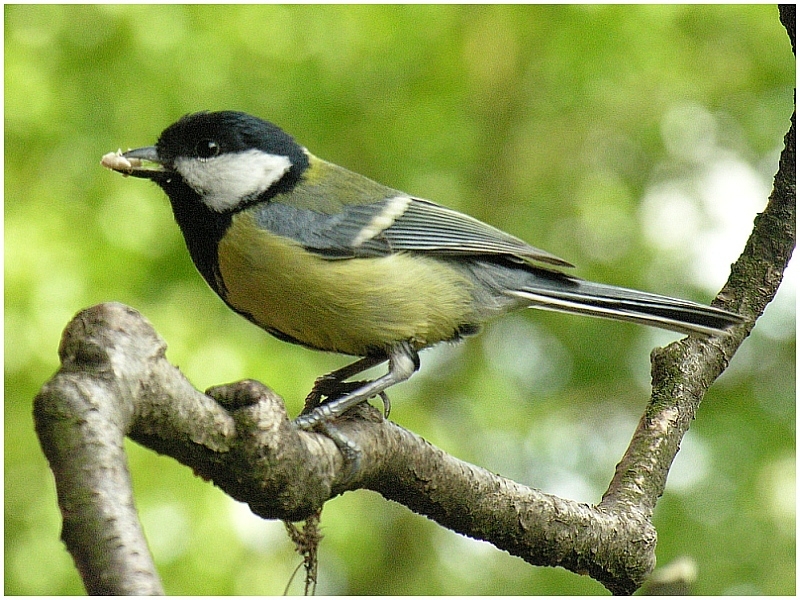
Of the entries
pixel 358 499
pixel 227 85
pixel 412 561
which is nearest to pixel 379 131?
pixel 227 85

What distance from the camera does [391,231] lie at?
7.62ft

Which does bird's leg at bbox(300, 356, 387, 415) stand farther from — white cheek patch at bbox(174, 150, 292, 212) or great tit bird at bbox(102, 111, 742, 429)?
white cheek patch at bbox(174, 150, 292, 212)

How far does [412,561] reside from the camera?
13.8 ft

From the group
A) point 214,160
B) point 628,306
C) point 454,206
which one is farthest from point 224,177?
point 454,206

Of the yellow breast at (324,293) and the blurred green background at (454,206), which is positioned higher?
the blurred green background at (454,206)

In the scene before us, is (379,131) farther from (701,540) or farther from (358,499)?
(701,540)

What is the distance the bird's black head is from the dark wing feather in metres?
0.09

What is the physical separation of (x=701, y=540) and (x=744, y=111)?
2145 millimetres

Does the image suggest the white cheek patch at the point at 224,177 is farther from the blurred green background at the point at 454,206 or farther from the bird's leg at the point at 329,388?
the blurred green background at the point at 454,206

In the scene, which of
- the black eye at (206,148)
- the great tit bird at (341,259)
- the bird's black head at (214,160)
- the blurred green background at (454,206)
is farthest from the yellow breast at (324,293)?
the blurred green background at (454,206)

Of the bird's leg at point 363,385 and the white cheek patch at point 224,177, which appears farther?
the white cheek patch at point 224,177

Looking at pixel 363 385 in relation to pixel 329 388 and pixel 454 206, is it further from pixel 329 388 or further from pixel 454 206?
pixel 454 206

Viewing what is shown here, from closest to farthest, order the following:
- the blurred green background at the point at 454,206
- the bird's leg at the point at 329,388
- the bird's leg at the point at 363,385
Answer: the bird's leg at the point at 363,385 → the bird's leg at the point at 329,388 → the blurred green background at the point at 454,206

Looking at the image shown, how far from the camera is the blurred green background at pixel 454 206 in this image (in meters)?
3.39
